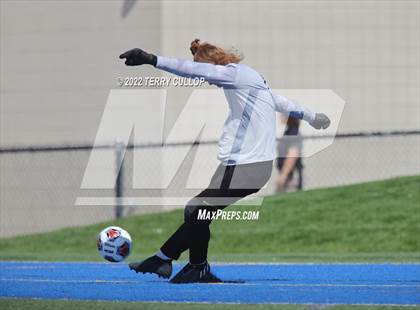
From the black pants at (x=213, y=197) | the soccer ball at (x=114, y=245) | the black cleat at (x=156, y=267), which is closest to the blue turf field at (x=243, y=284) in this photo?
the black cleat at (x=156, y=267)

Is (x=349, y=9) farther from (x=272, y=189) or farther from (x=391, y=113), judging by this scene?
(x=272, y=189)

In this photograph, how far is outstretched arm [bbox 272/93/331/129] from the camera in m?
11.7

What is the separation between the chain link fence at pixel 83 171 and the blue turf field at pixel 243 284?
810 centimetres

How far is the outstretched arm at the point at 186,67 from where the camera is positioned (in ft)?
34.1

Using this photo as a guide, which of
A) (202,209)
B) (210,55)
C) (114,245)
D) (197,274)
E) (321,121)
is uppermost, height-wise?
(210,55)

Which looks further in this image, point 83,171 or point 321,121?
point 83,171

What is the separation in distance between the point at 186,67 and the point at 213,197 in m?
1.35

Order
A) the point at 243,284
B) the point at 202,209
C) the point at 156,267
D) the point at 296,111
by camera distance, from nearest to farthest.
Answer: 1. the point at 202,209
2. the point at 156,267
3. the point at 243,284
4. the point at 296,111

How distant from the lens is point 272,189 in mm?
23922

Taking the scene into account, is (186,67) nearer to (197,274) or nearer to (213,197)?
(213,197)

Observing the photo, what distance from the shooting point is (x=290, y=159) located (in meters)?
22.9

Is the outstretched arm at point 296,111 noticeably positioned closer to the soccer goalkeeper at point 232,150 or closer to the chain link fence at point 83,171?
the soccer goalkeeper at point 232,150

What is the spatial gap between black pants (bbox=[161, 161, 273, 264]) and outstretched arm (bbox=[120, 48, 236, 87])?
33.9 inches

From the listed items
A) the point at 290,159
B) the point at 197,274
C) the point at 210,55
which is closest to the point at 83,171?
the point at 290,159
